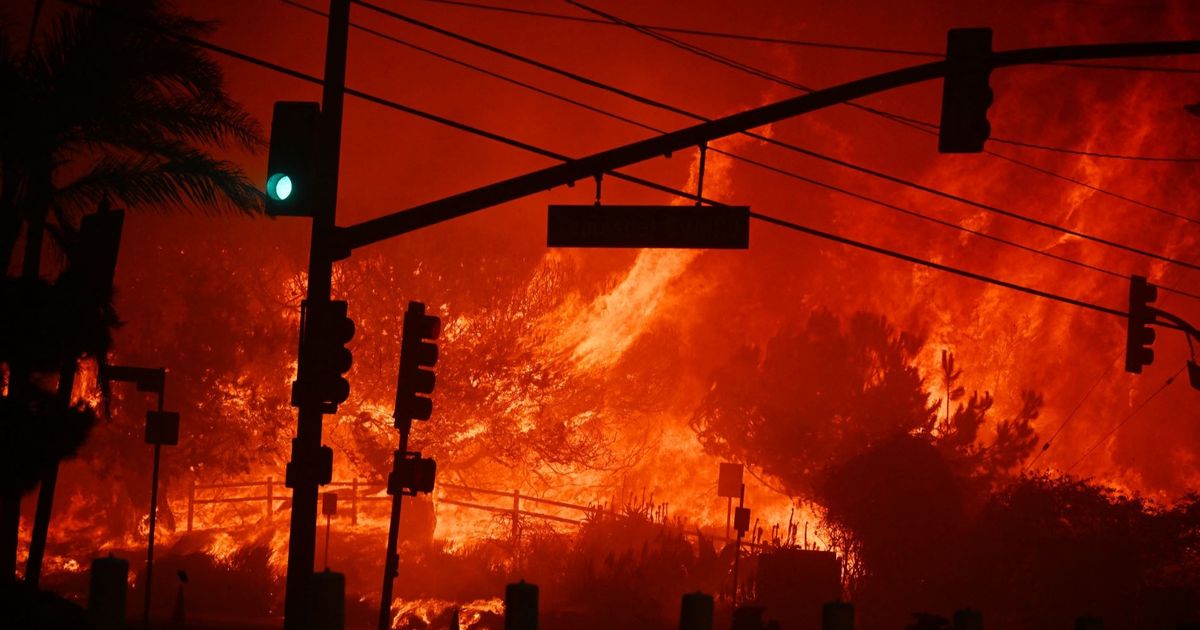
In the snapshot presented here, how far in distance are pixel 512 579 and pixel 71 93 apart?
20.8m

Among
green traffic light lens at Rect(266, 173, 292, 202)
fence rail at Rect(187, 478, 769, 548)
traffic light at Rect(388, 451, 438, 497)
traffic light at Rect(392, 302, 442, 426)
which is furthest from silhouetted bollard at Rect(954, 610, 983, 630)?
fence rail at Rect(187, 478, 769, 548)

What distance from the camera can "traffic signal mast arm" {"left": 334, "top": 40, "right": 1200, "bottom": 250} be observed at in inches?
464

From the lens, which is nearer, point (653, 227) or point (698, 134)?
point (698, 134)

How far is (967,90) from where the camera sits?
1215 cm

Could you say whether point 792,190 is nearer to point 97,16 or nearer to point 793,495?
point 793,495

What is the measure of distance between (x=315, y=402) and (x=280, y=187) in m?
2.39

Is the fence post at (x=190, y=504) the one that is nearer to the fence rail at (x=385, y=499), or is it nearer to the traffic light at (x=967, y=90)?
the fence rail at (x=385, y=499)

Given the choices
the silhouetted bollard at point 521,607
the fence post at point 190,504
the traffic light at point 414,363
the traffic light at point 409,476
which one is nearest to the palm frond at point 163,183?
the traffic light at point 414,363

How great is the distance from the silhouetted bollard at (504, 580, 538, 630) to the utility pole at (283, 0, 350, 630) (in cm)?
477

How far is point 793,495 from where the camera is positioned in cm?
4412

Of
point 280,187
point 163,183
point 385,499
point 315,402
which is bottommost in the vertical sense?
point 315,402

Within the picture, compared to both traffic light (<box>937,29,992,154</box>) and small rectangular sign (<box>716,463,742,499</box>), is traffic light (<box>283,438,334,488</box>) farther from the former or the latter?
small rectangular sign (<box>716,463,742,499</box>)

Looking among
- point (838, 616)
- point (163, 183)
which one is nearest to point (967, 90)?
point (838, 616)

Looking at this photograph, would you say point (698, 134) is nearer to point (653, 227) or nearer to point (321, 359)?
point (653, 227)
